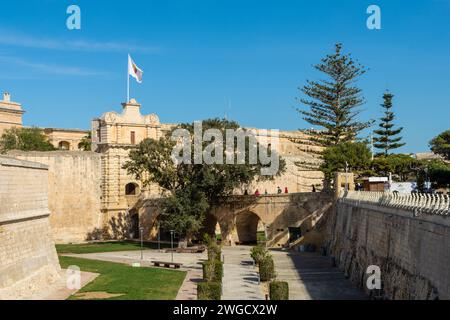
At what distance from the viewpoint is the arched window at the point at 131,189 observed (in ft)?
164

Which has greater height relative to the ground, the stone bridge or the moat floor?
the stone bridge

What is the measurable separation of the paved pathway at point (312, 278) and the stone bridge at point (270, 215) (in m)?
3.36

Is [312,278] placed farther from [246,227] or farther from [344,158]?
[246,227]

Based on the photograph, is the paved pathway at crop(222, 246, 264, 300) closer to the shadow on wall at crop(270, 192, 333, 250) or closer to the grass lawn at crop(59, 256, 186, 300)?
the grass lawn at crop(59, 256, 186, 300)

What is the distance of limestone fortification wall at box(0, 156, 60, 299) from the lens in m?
22.3

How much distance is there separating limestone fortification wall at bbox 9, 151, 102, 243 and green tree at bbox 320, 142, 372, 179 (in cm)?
1815

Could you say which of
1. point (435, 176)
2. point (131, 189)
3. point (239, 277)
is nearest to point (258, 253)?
point (239, 277)

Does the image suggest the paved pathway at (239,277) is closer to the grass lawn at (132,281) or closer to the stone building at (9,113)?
the grass lawn at (132,281)

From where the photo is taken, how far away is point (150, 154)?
40688 millimetres

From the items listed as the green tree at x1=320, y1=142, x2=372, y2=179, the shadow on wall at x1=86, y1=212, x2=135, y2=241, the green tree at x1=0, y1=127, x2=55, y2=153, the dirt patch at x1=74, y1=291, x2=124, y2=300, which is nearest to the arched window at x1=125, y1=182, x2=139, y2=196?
the shadow on wall at x1=86, y1=212, x2=135, y2=241

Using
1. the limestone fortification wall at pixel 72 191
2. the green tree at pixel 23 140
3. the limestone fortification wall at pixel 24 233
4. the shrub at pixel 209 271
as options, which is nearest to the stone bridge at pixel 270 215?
the limestone fortification wall at pixel 72 191

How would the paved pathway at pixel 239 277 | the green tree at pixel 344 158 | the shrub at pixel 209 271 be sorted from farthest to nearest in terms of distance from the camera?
the green tree at pixel 344 158
the shrub at pixel 209 271
the paved pathway at pixel 239 277
